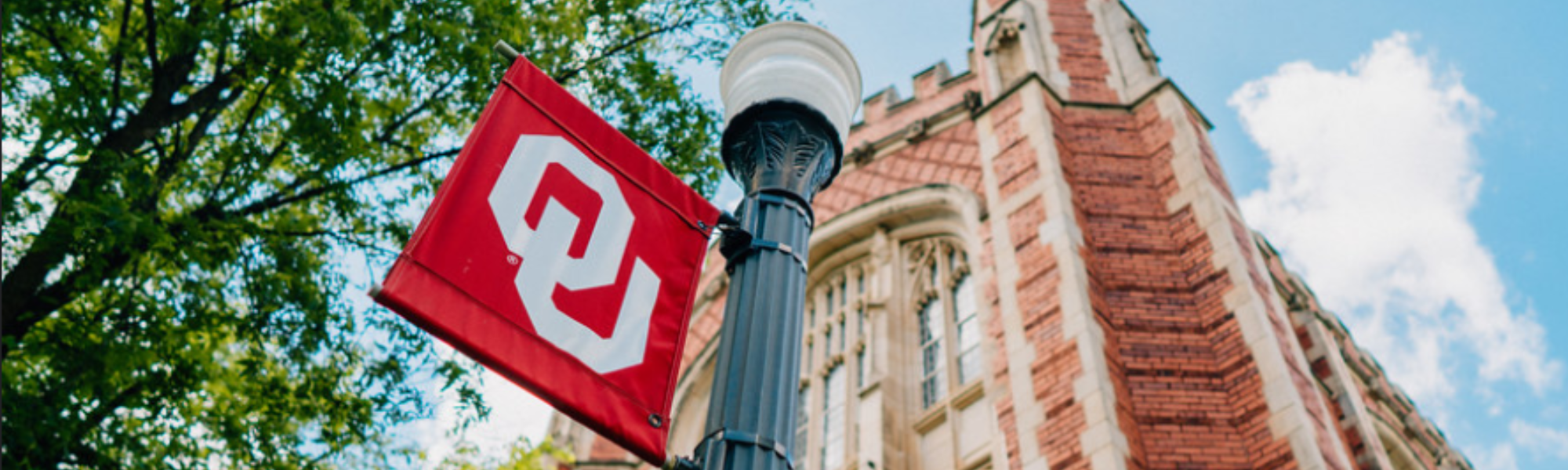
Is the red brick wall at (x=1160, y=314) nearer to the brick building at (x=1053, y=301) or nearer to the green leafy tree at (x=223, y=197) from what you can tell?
the brick building at (x=1053, y=301)

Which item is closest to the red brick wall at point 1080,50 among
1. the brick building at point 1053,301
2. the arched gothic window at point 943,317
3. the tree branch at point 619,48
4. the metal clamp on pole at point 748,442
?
the brick building at point 1053,301

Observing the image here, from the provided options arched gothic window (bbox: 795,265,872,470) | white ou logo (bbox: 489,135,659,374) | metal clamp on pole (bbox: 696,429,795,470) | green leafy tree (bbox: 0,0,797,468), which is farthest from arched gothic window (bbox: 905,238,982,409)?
metal clamp on pole (bbox: 696,429,795,470)

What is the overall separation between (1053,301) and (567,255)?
6.96 meters

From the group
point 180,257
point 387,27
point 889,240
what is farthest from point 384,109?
point 889,240

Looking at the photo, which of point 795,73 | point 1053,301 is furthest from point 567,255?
point 1053,301

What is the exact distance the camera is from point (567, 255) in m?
2.95

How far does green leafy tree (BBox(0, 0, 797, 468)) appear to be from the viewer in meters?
5.88

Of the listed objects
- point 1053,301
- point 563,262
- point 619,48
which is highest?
point 619,48

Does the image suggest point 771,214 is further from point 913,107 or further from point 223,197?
point 913,107

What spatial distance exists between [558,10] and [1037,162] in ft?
17.8

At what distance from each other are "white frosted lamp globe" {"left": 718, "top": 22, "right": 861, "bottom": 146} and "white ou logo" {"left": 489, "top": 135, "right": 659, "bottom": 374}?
2.10 feet

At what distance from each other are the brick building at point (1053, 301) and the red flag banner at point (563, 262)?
515cm

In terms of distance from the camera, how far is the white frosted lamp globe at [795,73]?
364 cm

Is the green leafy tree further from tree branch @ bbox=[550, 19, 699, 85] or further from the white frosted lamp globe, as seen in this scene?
the white frosted lamp globe
